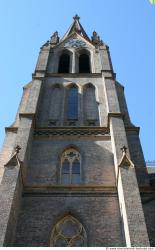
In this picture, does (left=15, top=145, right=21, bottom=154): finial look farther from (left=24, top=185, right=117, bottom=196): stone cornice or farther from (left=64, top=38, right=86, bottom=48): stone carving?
(left=64, top=38, right=86, bottom=48): stone carving

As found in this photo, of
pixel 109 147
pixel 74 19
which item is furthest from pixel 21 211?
pixel 74 19

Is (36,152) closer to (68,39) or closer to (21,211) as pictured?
(21,211)

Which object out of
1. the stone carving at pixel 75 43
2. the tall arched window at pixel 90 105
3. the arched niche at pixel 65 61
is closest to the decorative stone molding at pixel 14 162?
the tall arched window at pixel 90 105

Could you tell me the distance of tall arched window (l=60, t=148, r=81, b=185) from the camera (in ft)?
50.4

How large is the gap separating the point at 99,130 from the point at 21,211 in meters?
6.03

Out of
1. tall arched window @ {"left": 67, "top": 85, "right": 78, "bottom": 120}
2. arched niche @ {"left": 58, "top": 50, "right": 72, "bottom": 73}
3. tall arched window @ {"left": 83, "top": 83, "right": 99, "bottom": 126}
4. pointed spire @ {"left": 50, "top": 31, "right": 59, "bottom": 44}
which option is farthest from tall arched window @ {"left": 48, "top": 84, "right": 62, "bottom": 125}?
pointed spire @ {"left": 50, "top": 31, "right": 59, "bottom": 44}

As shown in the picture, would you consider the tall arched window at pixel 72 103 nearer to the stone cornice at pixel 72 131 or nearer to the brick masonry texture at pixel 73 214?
the stone cornice at pixel 72 131

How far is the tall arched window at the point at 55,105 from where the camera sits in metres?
19.6

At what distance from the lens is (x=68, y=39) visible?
107 ft

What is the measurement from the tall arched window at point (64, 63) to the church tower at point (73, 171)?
182 inches

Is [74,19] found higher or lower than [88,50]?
higher

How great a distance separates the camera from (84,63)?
29.0 metres

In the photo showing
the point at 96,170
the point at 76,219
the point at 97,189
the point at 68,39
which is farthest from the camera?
the point at 68,39

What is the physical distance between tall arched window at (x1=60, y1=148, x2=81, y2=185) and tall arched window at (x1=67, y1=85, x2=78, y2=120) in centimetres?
364
